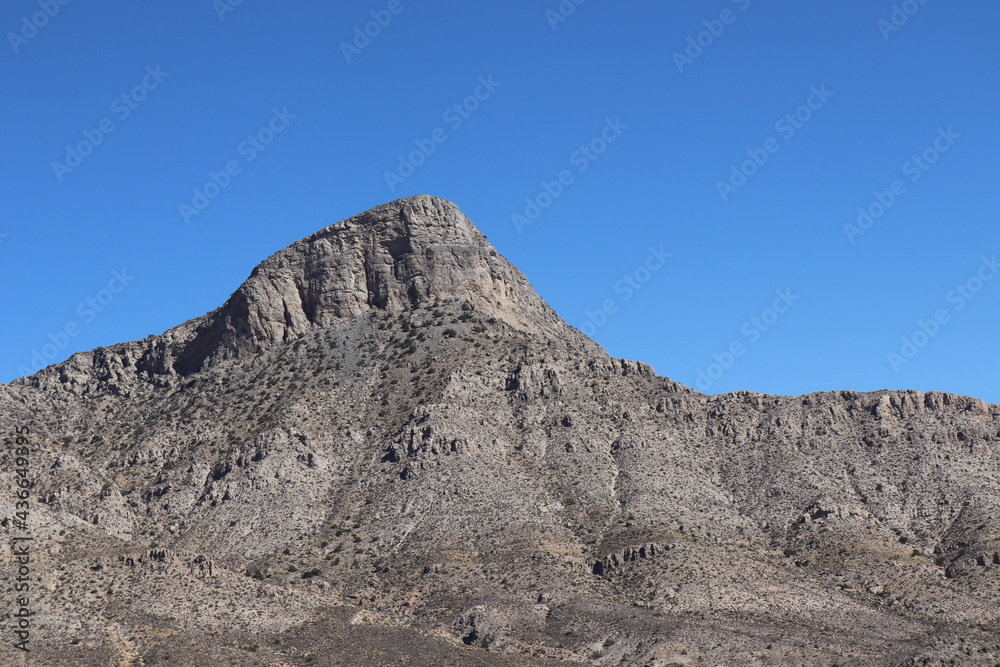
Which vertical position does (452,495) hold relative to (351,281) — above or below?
below

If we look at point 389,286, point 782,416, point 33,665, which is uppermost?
point 389,286

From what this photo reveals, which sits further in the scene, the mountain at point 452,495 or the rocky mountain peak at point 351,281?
the rocky mountain peak at point 351,281

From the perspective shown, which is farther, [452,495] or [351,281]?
[351,281]

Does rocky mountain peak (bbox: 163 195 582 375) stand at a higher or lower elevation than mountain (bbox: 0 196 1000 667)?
higher

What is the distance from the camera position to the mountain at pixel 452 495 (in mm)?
115375

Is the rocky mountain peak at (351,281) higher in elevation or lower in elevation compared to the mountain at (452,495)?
higher

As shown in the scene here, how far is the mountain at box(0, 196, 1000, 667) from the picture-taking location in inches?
4542

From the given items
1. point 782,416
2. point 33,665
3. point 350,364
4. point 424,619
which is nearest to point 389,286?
point 350,364

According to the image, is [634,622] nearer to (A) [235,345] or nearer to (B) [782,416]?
(B) [782,416]

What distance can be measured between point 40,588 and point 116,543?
11273mm

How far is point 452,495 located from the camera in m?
133

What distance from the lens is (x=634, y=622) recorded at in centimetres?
11738

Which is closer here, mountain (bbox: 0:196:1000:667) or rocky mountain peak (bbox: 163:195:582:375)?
mountain (bbox: 0:196:1000:667)

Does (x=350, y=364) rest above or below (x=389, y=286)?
below
